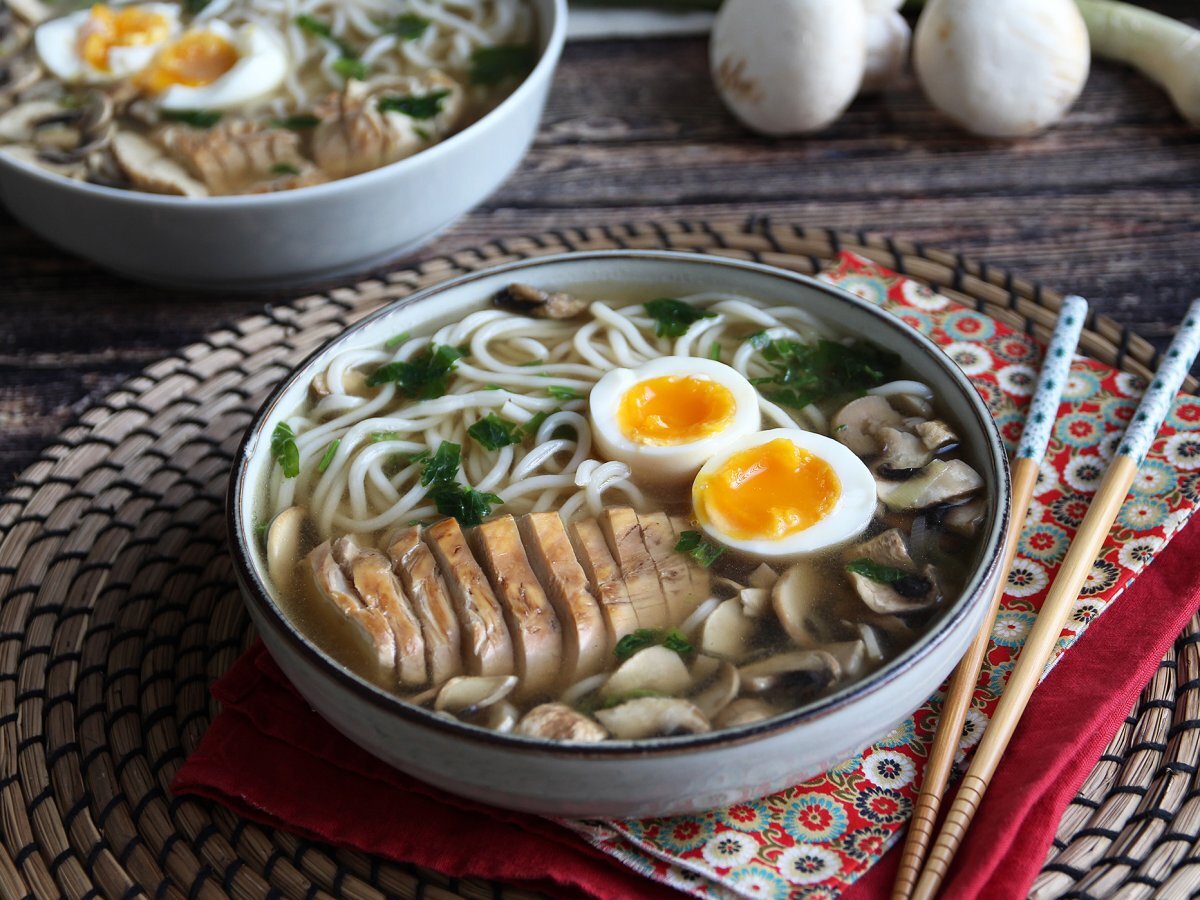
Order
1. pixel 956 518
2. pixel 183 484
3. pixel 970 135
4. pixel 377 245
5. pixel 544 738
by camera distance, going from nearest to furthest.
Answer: pixel 544 738
pixel 956 518
pixel 183 484
pixel 377 245
pixel 970 135

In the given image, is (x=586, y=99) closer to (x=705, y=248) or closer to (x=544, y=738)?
(x=705, y=248)

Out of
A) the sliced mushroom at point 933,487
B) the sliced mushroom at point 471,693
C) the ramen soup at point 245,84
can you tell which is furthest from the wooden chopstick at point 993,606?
the ramen soup at point 245,84

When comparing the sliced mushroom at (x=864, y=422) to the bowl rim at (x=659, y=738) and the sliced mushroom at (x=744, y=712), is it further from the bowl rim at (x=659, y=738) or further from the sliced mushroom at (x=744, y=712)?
the sliced mushroom at (x=744, y=712)

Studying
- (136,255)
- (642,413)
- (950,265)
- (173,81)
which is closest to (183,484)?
(136,255)

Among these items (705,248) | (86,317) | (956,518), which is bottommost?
(86,317)

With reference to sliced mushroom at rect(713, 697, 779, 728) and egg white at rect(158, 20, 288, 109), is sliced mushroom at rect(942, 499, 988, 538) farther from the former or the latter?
egg white at rect(158, 20, 288, 109)

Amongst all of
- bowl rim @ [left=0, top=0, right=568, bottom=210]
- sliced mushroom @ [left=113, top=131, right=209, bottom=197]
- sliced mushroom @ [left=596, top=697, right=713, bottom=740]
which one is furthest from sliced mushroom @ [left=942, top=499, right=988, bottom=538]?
sliced mushroom @ [left=113, top=131, right=209, bottom=197]
